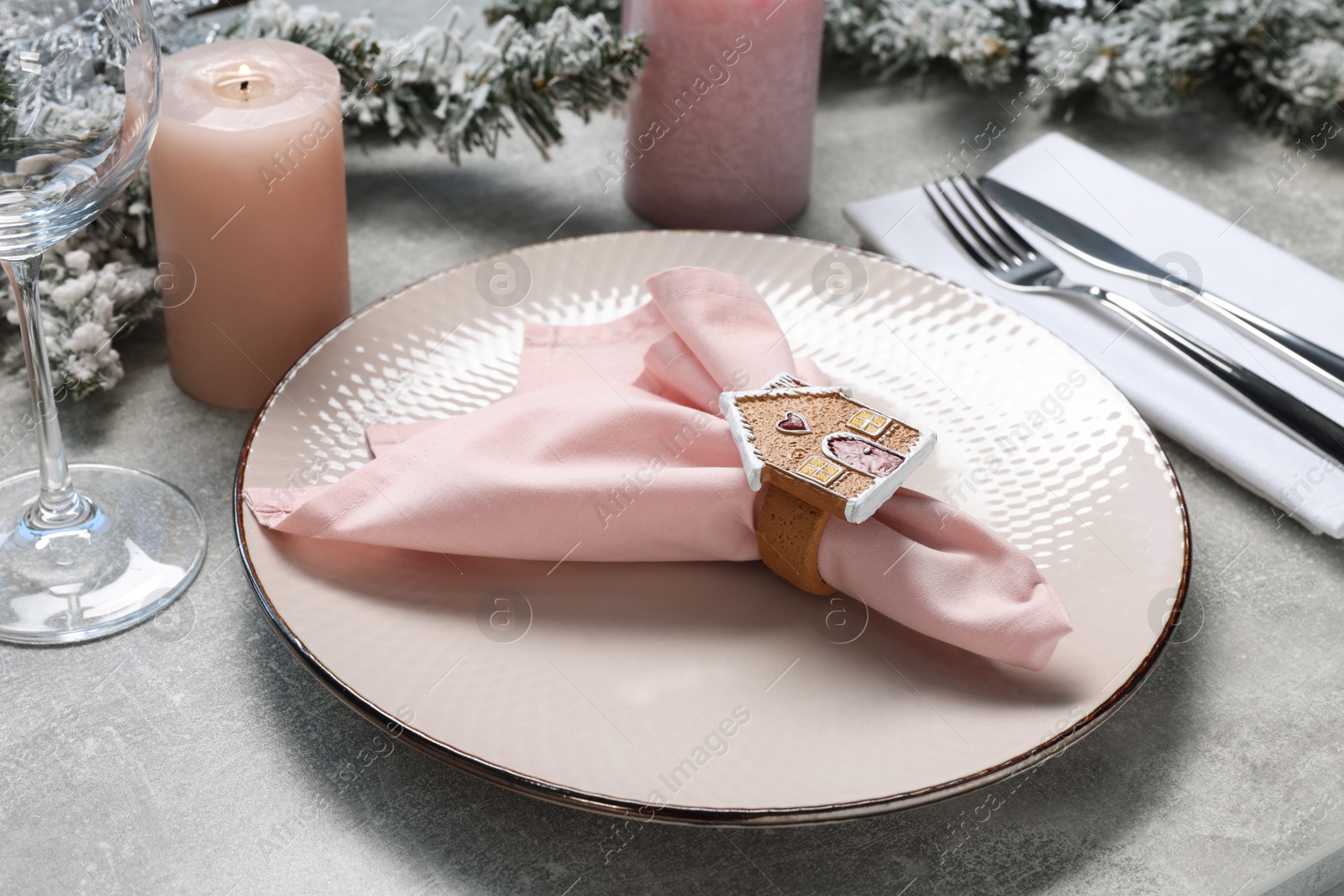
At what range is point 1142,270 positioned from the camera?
713 millimetres

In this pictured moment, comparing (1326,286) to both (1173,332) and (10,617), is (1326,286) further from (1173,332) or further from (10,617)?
(10,617)

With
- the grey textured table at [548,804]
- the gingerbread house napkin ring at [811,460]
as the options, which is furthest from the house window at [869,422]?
the grey textured table at [548,804]

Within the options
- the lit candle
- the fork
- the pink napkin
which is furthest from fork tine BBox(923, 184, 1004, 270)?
the lit candle

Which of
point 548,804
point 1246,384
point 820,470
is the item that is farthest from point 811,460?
point 1246,384

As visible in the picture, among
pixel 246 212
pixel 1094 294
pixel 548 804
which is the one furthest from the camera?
pixel 1094 294

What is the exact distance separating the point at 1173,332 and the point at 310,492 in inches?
18.1

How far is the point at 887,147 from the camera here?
2.94 ft

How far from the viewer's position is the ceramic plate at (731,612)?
422 mm

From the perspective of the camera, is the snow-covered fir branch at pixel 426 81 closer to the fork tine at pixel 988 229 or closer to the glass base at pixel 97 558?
the glass base at pixel 97 558

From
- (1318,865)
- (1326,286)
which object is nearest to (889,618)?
(1318,865)

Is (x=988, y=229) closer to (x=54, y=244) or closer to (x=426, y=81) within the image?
(x=426, y=81)

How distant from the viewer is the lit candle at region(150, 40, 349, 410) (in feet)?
1.88

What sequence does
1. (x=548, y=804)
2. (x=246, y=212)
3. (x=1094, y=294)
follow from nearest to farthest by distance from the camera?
(x=548, y=804), (x=246, y=212), (x=1094, y=294)

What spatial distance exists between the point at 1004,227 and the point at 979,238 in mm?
17
